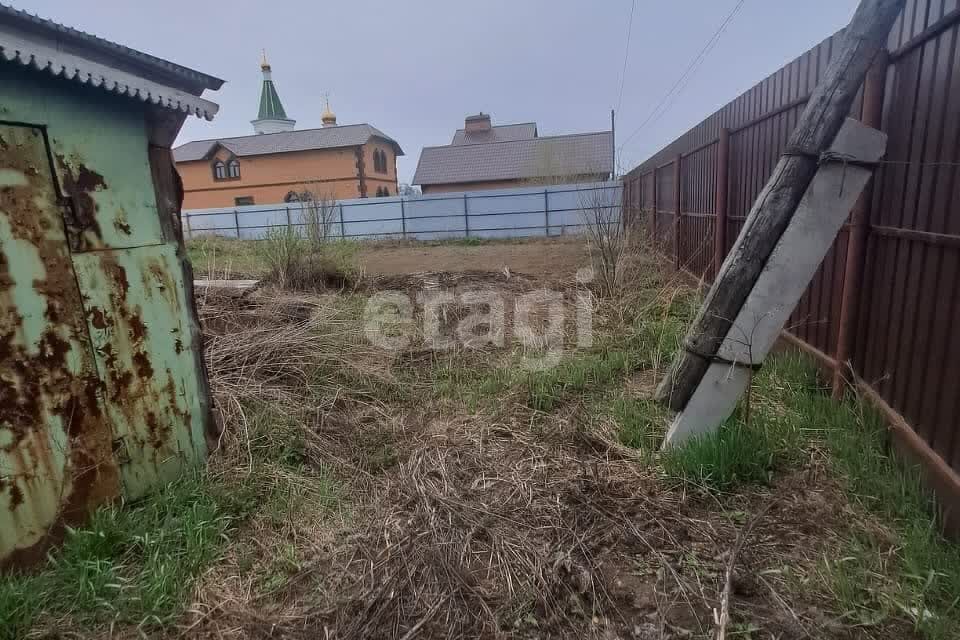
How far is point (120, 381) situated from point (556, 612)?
77.4 inches

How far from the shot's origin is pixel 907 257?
7.59ft

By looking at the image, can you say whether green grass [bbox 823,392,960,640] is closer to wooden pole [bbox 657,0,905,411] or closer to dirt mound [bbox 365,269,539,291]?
wooden pole [bbox 657,0,905,411]

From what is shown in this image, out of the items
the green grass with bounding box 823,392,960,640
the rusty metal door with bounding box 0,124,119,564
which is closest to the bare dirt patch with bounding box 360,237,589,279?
the green grass with bounding box 823,392,960,640

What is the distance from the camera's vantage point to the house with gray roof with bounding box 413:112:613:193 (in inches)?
1139

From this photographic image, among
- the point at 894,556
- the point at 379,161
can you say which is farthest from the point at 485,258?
the point at 379,161

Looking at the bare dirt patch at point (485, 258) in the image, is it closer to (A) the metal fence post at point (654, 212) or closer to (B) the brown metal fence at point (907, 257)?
(A) the metal fence post at point (654, 212)

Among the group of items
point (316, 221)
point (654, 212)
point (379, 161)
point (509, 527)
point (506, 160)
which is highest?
point (379, 161)

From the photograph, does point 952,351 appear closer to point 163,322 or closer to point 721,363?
point 721,363

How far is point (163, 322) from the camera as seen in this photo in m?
2.41

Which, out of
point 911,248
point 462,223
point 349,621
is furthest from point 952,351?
point 462,223

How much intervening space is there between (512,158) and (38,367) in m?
30.5

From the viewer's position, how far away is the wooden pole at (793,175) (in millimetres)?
2387

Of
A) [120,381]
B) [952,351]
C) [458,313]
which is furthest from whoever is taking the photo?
[458,313]

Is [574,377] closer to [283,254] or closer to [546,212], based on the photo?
[283,254]
